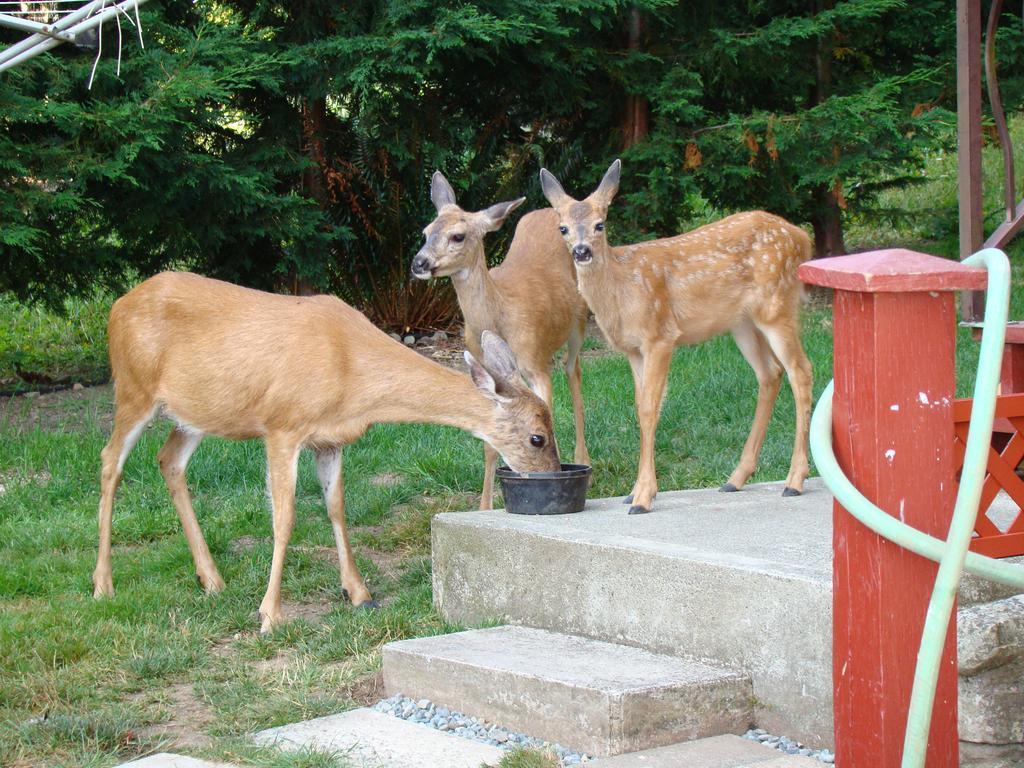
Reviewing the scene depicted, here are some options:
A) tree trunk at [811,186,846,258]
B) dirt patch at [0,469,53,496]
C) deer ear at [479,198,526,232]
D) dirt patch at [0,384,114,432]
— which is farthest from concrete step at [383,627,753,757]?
tree trunk at [811,186,846,258]

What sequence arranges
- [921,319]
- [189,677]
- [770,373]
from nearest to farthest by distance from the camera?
[921,319] < [189,677] < [770,373]

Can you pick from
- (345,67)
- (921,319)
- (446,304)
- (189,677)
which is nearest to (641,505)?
(189,677)

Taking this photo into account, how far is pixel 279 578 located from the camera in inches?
224

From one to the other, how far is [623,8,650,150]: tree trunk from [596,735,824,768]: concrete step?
8.15 m

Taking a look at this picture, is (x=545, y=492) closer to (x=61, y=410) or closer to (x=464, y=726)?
(x=464, y=726)

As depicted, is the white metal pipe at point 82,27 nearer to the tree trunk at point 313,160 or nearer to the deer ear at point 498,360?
the deer ear at point 498,360

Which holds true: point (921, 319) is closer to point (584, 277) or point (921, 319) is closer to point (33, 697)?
point (33, 697)

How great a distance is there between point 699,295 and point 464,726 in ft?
9.35

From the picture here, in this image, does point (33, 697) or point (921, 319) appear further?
point (33, 697)

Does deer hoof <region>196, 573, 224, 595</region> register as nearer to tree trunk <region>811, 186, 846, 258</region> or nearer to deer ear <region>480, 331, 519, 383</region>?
deer ear <region>480, 331, 519, 383</region>

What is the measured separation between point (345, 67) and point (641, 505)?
5480mm

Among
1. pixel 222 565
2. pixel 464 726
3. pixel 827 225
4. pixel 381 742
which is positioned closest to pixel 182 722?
pixel 381 742

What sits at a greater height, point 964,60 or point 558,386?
point 964,60

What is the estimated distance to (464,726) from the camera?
4.35 meters
